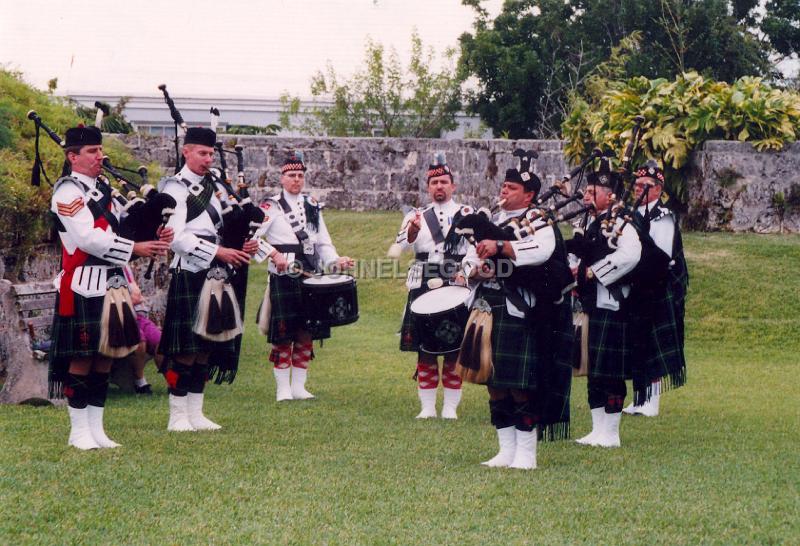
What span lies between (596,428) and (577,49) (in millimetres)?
19841

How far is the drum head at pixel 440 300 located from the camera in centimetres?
784

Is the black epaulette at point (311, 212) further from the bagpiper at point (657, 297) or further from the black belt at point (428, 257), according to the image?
the bagpiper at point (657, 297)

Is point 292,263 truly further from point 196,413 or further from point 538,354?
point 538,354

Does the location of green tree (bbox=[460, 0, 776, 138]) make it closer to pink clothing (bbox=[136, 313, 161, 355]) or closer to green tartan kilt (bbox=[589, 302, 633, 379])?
pink clothing (bbox=[136, 313, 161, 355])

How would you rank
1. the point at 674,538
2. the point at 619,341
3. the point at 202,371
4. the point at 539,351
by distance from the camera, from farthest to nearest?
1. the point at 202,371
2. the point at 619,341
3. the point at 539,351
4. the point at 674,538

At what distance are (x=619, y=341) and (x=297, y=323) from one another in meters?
3.07

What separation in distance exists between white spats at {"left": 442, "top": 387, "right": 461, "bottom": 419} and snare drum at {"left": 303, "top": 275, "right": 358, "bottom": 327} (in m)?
1.03

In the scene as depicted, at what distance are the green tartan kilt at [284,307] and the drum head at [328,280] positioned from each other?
0.95 feet

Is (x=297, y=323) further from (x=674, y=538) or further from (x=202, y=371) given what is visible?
(x=674, y=538)

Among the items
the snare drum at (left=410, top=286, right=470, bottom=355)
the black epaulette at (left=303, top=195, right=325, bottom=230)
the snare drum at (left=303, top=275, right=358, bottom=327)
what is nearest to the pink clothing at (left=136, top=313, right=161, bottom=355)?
the snare drum at (left=303, top=275, right=358, bottom=327)

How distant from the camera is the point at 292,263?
9.52 metres

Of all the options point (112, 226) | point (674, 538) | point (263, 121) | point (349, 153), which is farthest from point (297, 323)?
point (263, 121)

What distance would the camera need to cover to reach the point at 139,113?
31344 mm

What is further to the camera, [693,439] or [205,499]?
[693,439]
